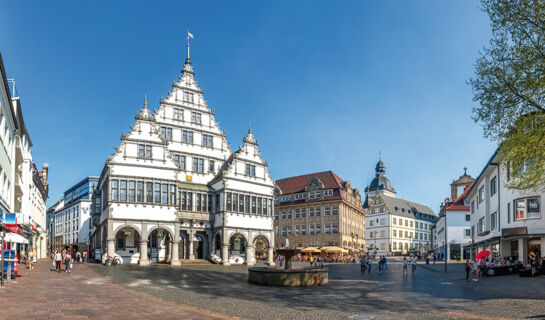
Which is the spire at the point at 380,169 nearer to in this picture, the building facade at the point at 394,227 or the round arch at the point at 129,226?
the building facade at the point at 394,227

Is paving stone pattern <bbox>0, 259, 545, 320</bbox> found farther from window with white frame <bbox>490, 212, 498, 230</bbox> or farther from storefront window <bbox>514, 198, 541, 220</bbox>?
window with white frame <bbox>490, 212, 498, 230</bbox>

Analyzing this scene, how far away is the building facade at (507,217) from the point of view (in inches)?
1506

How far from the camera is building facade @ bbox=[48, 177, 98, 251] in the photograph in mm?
93000

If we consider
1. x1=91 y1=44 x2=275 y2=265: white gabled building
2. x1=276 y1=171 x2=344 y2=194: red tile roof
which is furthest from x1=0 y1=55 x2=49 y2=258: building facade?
x1=276 y1=171 x2=344 y2=194: red tile roof

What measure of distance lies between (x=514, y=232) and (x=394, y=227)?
268 ft

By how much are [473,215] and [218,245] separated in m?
30.2

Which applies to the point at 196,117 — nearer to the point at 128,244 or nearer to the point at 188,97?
the point at 188,97

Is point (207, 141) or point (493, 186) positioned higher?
point (207, 141)

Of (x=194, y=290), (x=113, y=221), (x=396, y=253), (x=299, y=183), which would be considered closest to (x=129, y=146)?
(x=113, y=221)

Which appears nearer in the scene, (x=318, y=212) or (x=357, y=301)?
(x=357, y=301)

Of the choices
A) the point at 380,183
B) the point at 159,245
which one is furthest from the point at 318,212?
the point at 380,183

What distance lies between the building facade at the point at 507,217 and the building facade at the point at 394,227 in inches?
2491

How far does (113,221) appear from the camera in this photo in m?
45.4

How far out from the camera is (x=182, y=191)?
170ft
